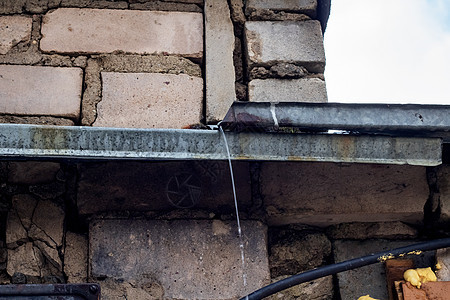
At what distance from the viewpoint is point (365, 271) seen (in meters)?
2.98

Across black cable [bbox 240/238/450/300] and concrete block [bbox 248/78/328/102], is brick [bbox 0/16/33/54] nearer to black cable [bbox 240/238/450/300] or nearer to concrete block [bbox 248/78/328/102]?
concrete block [bbox 248/78/328/102]

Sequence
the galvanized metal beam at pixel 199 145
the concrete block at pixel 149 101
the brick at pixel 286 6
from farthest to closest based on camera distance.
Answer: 1. the brick at pixel 286 6
2. the concrete block at pixel 149 101
3. the galvanized metal beam at pixel 199 145

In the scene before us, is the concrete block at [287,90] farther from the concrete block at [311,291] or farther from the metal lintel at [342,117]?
the concrete block at [311,291]

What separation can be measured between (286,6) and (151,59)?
2.66ft

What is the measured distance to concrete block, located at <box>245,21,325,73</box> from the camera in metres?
3.16

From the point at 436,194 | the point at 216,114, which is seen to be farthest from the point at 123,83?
the point at 436,194

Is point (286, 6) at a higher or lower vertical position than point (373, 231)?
higher

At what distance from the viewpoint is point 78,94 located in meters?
3.01

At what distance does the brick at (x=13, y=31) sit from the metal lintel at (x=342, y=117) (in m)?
1.39

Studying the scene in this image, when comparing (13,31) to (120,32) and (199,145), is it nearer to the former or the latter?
(120,32)

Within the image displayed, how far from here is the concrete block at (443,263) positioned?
Result: 2862 mm

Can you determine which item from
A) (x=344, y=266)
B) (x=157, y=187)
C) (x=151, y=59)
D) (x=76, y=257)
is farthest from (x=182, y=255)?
(x=151, y=59)

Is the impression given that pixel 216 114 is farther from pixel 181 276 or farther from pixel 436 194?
pixel 436 194

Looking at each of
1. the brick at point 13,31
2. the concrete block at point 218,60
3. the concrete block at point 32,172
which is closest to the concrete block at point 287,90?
the concrete block at point 218,60
